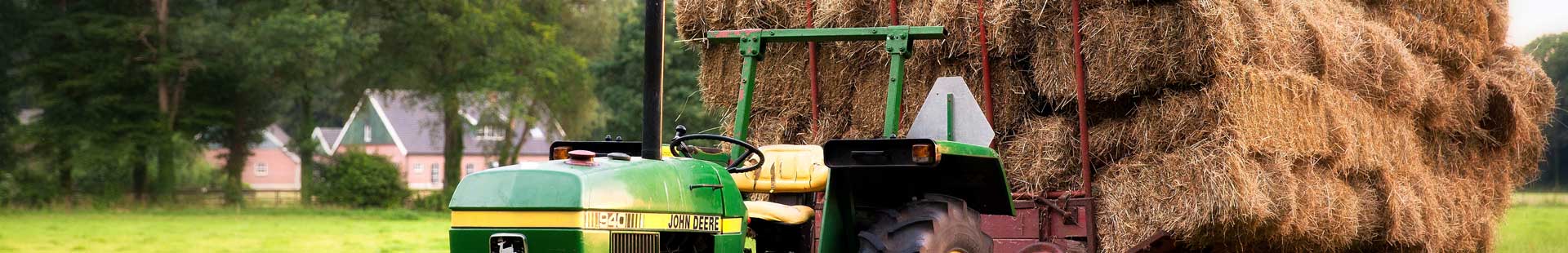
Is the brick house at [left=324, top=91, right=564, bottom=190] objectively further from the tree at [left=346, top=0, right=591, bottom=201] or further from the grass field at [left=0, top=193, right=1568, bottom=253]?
the grass field at [left=0, top=193, right=1568, bottom=253]

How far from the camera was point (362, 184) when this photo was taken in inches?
1384

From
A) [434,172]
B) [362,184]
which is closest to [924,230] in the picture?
[362,184]

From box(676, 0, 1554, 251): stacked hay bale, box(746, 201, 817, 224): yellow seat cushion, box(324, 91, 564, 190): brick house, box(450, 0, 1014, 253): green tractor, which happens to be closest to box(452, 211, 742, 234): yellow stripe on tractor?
box(450, 0, 1014, 253): green tractor

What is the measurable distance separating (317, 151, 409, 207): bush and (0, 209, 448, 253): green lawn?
2743 millimetres

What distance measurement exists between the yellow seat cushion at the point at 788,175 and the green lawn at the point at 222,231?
390 inches

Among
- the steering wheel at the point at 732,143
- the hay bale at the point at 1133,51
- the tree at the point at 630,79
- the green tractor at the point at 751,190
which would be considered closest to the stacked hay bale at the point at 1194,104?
the hay bale at the point at 1133,51

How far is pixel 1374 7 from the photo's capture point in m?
11.0

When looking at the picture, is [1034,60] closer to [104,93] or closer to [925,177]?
[925,177]

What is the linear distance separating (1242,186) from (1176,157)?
1.43ft

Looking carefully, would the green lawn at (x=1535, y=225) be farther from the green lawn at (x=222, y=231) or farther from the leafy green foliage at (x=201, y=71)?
the leafy green foliage at (x=201, y=71)

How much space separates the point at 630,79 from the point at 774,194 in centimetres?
3110

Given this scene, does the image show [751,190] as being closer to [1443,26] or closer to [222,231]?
[1443,26]

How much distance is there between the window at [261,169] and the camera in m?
70.1

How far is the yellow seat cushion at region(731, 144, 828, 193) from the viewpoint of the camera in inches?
290
